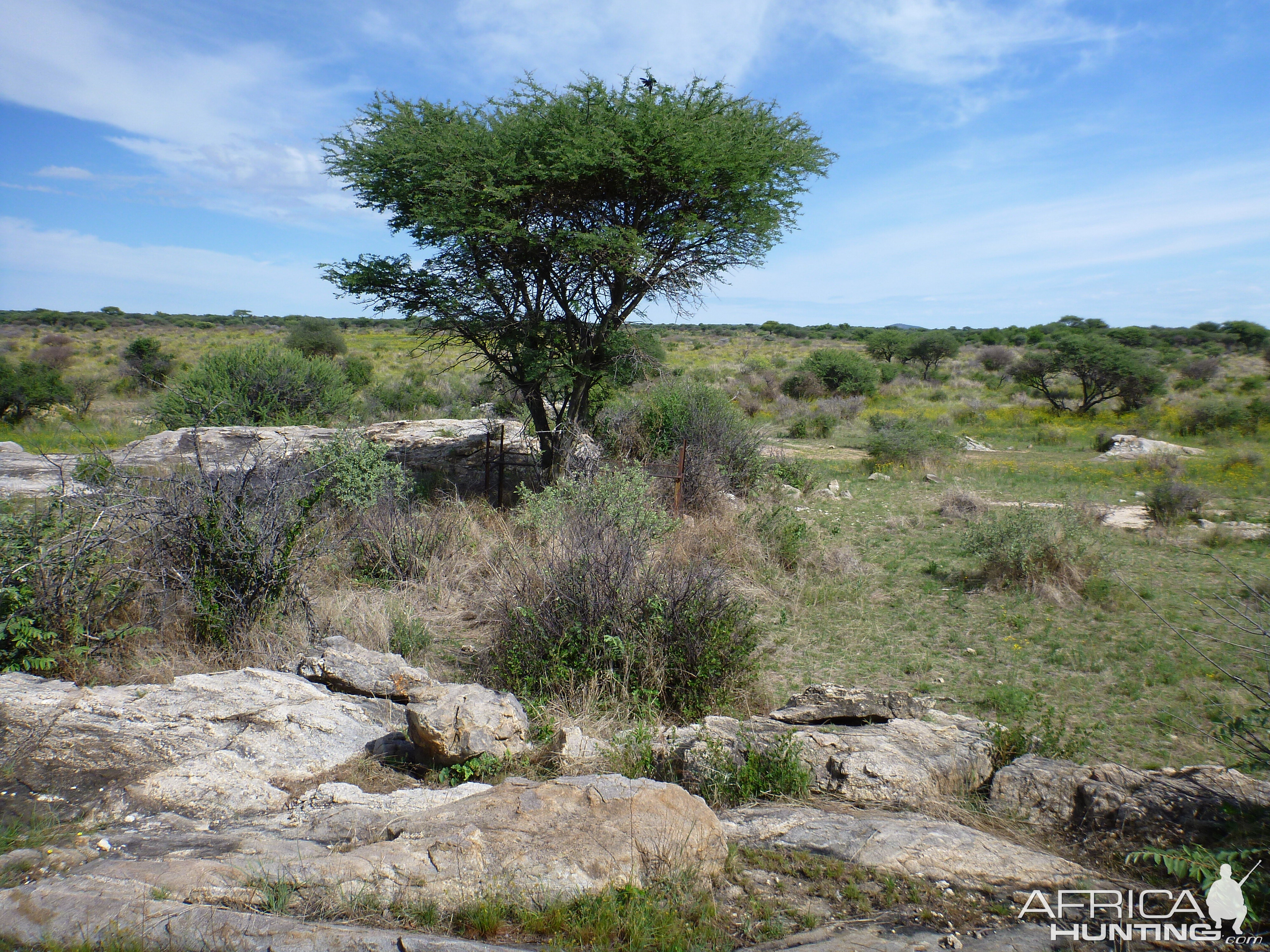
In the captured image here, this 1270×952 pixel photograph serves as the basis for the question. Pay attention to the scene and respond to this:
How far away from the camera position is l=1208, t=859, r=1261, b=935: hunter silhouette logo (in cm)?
267

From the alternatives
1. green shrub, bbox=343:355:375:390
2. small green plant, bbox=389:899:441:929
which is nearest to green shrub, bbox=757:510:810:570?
small green plant, bbox=389:899:441:929

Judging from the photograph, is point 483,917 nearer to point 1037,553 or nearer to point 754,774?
point 754,774

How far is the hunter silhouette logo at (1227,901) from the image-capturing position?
267cm

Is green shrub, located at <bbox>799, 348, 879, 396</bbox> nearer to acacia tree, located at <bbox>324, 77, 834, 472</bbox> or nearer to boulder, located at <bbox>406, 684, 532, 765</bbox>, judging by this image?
acacia tree, located at <bbox>324, 77, 834, 472</bbox>

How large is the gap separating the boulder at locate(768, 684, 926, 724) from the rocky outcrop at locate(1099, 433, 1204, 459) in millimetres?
16779

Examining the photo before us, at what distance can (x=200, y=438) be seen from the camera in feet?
41.9

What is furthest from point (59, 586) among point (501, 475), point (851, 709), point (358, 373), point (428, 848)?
point (358, 373)

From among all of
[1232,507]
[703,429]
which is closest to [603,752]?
[703,429]

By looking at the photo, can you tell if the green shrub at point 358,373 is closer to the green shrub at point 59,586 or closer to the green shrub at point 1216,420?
the green shrub at point 59,586

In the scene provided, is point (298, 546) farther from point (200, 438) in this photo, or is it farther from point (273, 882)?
point (200, 438)

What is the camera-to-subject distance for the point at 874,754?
13.3 ft

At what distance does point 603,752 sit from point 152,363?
31874mm

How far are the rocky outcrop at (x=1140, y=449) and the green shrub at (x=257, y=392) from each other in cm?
2105

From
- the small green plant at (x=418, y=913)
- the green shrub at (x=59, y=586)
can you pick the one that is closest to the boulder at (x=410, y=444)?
the green shrub at (x=59, y=586)
